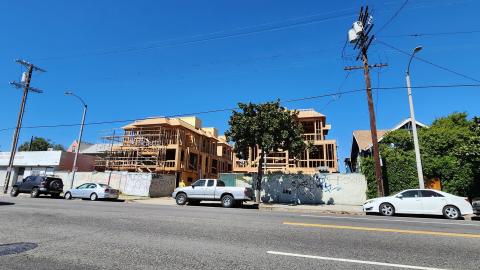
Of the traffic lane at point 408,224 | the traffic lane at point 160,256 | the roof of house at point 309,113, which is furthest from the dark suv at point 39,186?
the roof of house at point 309,113

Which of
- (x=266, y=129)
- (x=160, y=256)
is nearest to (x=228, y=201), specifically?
(x=266, y=129)

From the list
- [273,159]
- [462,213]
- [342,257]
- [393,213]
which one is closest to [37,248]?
[342,257]

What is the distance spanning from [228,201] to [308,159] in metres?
16.2

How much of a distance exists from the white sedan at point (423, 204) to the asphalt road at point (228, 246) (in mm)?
7262

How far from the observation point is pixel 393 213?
15188mm

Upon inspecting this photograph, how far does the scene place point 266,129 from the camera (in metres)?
20.8

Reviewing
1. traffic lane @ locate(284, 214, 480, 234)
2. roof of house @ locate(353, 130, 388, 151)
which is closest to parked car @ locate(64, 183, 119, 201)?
traffic lane @ locate(284, 214, 480, 234)

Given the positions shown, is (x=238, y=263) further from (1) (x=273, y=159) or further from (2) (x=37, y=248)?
(1) (x=273, y=159)

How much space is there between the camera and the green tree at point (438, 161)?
19359mm

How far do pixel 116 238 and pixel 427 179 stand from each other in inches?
800

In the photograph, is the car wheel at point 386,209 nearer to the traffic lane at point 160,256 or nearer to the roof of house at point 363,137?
the traffic lane at point 160,256

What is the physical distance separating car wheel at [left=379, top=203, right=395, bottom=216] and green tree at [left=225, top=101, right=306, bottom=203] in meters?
6.79

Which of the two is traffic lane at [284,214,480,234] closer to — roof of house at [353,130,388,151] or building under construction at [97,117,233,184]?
roof of house at [353,130,388,151]

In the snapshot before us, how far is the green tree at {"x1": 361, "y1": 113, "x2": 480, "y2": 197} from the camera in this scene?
1936 cm
